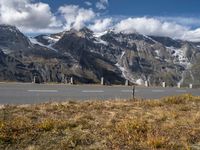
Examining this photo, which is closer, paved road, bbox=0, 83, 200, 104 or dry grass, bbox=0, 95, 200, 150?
dry grass, bbox=0, 95, 200, 150

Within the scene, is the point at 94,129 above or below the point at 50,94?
below

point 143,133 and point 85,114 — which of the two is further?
point 85,114

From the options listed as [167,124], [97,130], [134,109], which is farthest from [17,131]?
[134,109]

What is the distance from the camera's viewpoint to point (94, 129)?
9.91 meters

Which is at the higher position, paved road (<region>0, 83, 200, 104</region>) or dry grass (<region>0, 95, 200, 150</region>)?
paved road (<region>0, 83, 200, 104</region>)

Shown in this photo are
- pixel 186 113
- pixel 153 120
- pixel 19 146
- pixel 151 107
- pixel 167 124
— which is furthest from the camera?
pixel 151 107

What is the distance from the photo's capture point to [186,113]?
13.0 metres

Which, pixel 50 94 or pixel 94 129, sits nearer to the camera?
pixel 94 129

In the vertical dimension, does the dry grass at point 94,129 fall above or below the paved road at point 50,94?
below

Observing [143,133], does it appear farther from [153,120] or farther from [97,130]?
[153,120]

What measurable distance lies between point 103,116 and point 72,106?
7.06 feet

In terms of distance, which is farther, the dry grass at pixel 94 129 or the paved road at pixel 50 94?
the paved road at pixel 50 94

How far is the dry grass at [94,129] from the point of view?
27.8 ft

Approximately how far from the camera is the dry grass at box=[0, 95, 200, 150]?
8.46 metres
